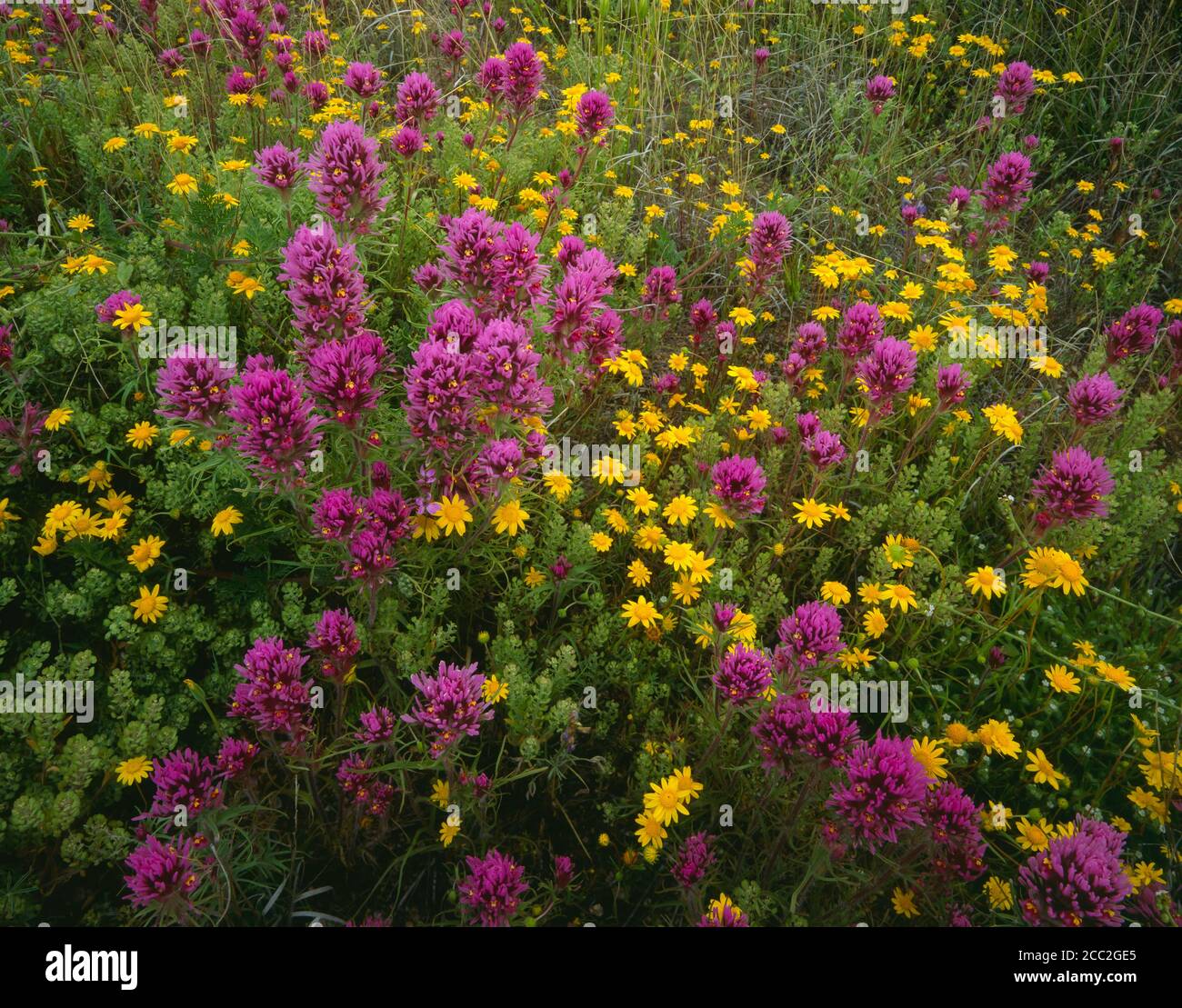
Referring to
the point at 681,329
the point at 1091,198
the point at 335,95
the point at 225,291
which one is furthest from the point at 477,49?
the point at 1091,198

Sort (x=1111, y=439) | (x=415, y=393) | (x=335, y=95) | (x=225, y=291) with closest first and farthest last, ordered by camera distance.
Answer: (x=415, y=393)
(x=225, y=291)
(x=1111, y=439)
(x=335, y=95)

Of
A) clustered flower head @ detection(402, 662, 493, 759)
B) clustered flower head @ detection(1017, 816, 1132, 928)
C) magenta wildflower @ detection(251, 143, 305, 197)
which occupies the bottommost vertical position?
clustered flower head @ detection(1017, 816, 1132, 928)

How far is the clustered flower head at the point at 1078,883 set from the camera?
156 cm

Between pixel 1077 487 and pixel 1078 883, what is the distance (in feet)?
4.77

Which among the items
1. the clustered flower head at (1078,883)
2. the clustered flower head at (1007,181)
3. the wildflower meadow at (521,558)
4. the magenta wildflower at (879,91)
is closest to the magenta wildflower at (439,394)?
the wildflower meadow at (521,558)

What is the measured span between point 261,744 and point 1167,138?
23.5 feet

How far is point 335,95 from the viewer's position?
Result: 186 inches

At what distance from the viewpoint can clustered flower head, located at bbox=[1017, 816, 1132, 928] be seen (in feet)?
5.12

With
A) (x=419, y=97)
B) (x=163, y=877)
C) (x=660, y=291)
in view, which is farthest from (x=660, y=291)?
(x=163, y=877)

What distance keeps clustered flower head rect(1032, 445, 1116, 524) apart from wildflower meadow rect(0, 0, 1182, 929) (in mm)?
14

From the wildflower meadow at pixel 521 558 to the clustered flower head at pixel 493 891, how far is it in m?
0.01

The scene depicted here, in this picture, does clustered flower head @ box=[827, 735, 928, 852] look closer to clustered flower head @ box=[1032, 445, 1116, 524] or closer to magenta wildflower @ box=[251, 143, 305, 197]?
clustered flower head @ box=[1032, 445, 1116, 524]

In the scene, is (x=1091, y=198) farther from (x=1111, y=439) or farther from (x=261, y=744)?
(x=261, y=744)

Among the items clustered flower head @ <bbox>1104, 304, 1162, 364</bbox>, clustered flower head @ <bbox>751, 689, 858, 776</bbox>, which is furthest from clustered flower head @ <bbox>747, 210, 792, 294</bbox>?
clustered flower head @ <bbox>751, 689, 858, 776</bbox>
